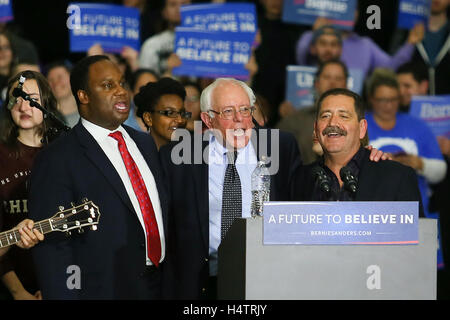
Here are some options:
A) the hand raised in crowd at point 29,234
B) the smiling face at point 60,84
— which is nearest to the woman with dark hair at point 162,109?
the hand raised in crowd at point 29,234

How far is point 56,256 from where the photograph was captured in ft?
13.4

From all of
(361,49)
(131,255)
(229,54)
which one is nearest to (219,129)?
(131,255)

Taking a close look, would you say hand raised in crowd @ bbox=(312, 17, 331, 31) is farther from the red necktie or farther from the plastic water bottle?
the red necktie

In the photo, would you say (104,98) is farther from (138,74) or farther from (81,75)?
(138,74)

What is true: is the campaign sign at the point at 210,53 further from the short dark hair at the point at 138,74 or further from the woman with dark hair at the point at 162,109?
the woman with dark hair at the point at 162,109

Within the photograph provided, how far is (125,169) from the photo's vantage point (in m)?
4.23

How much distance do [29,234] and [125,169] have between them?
1.82ft

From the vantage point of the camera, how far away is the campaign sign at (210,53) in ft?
21.7

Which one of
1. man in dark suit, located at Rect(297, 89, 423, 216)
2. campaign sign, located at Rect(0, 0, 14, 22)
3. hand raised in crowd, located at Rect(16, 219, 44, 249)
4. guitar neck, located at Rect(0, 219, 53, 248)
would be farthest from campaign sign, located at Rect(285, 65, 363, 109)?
hand raised in crowd, located at Rect(16, 219, 44, 249)

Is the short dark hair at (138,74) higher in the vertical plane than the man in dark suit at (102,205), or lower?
higher

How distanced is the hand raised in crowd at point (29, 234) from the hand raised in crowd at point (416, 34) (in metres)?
4.31

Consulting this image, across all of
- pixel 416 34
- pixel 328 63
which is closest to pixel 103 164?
pixel 328 63
